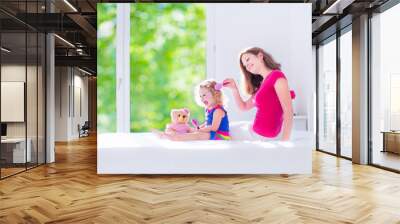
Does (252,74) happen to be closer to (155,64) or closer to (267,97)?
(267,97)

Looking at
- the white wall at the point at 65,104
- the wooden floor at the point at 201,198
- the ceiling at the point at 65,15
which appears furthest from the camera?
the white wall at the point at 65,104

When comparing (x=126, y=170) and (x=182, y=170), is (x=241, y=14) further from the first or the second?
(x=126, y=170)

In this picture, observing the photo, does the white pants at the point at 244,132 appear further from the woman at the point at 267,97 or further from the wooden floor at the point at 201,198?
the wooden floor at the point at 201,198

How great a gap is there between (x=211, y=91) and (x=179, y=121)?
66 centimetres

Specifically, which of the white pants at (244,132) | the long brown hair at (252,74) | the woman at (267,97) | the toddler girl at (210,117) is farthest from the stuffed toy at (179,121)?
the long brown hair at (252,74)

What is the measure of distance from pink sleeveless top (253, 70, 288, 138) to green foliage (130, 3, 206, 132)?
2.80ft

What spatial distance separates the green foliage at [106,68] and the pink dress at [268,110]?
7.03 feet

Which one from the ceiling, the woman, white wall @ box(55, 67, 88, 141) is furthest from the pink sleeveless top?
white wall @ box(55, 67, 88, 141)

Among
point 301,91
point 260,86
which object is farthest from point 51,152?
point 301,91

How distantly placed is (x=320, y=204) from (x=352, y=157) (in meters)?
3.82

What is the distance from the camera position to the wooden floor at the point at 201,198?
3652 millimetres

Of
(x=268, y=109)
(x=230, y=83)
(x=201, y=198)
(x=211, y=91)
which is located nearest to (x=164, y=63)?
(x=211, y=91)

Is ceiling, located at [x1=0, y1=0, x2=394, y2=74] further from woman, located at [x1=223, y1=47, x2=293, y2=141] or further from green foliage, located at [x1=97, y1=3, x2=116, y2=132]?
woman, located at [x1=223, y1=47, x2=293, y2=141]

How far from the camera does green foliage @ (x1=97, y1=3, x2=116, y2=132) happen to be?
5.72 metres
